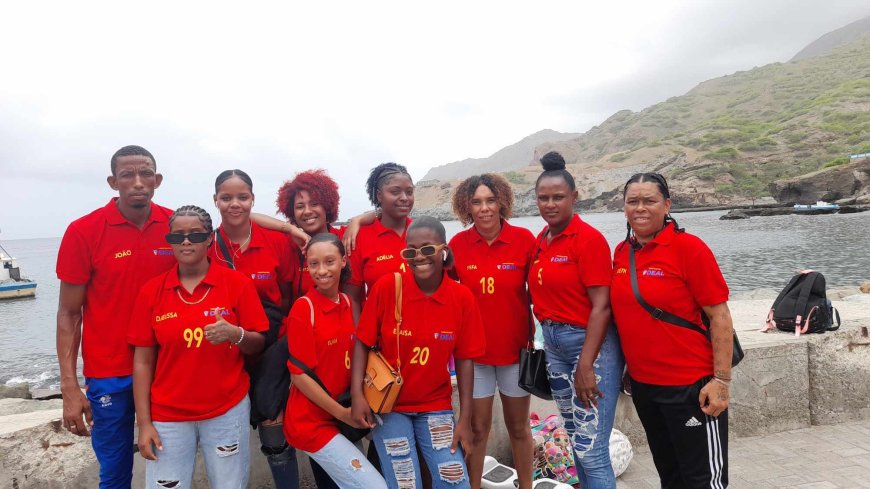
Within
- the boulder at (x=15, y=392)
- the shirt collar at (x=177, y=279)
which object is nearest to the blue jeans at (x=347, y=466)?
the shirt collar at (x=177, y=279)

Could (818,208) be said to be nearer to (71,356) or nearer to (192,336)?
(192,336)

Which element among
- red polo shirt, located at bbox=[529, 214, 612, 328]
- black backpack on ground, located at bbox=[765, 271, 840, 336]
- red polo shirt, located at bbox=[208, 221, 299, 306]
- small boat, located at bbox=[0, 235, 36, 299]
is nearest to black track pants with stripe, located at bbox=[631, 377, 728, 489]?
red polo shirt, located at bbox=[529, 214, 612, 328]

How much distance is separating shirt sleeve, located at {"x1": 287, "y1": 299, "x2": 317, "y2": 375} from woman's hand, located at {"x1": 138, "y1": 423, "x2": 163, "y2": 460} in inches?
29.0

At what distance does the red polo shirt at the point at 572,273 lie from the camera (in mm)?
3047

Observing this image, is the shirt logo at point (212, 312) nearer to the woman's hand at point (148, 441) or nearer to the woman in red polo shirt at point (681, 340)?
the woman's hand at point (148, 441)

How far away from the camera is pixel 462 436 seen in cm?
292

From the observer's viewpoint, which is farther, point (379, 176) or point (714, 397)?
point (379, 176)

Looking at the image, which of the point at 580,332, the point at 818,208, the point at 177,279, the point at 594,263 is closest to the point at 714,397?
the point at 580,332

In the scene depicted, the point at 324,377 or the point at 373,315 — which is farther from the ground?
the point at 373,315

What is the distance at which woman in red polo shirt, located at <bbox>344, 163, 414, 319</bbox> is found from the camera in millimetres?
3455

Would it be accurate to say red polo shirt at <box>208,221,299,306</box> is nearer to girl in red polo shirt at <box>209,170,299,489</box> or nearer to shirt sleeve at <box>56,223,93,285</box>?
girl in red polo shirt at <box>209,170,299,489</box>

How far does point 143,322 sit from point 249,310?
528 millimetres

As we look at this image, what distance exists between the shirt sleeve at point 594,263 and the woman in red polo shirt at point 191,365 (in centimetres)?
189

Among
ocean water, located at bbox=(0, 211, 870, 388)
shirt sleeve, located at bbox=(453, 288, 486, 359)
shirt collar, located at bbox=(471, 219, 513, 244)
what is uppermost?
shirt collar, located at bbox=(471, 219, 513, 244)
